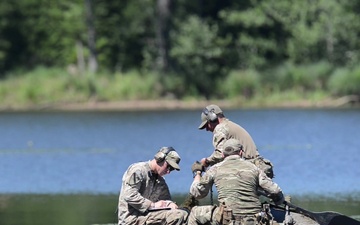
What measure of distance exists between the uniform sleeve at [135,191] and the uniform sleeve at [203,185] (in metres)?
0.72

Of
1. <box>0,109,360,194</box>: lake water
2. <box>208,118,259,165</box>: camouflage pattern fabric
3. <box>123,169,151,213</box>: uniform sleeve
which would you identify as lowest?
<box>123,169,151,213</box>: uniform sleeve

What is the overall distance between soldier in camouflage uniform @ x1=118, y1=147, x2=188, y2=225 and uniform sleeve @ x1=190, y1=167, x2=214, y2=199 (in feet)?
1.17

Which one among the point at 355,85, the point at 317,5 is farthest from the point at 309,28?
the point at 355,85

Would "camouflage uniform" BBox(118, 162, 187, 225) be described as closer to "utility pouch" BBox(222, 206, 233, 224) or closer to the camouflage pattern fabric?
"utility pouch" BBox(222, 206, 233, 224)

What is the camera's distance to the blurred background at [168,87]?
1260 inches

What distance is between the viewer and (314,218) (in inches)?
641

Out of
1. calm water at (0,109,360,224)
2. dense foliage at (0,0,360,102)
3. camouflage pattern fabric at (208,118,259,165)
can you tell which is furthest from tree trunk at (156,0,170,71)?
camouflage pattern fabric at (208,118,259,165)

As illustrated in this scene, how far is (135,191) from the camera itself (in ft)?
52.0

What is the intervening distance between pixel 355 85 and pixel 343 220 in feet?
135

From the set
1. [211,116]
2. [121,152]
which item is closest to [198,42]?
[121,152]

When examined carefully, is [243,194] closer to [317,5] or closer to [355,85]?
[355,85]

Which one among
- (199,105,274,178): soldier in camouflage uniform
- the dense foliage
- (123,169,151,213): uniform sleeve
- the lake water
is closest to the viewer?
(123,169,151,213): uniform sleeve

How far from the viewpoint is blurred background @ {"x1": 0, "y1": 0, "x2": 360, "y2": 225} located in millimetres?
32000

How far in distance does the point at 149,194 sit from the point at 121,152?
21.1 m
